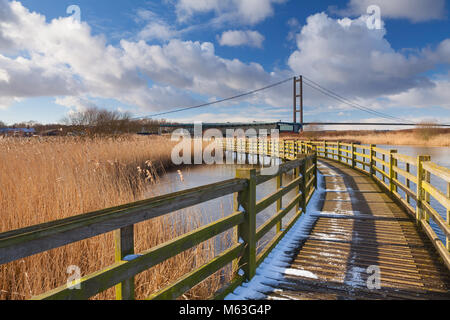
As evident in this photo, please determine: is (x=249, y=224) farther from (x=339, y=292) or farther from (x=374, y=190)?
(x=374, y=190)

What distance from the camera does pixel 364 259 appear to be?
13.0 feet

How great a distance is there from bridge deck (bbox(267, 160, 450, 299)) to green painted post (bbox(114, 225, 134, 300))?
160cm

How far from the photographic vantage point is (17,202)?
475 centimetres

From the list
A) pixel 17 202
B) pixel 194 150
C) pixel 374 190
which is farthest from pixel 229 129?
pixel 17 202

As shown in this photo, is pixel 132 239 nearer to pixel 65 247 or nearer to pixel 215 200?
pixel 65 247

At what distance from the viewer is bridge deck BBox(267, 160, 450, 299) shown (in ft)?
10.3

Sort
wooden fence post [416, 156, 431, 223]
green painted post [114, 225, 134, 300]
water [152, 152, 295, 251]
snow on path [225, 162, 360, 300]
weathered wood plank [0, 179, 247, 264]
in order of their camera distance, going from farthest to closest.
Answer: water [152, 152, 295, 251], wooden fence post [416, 156, 431, 223], snow on path [225, 162, 360, 300], green painted post [114, 225, 134, 300], weathered wood plank [0, 179, 247, 264]

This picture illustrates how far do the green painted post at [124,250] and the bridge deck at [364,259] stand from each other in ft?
5.26

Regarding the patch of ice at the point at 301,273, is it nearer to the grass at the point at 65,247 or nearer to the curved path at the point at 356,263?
the curved path at the point at 356,263

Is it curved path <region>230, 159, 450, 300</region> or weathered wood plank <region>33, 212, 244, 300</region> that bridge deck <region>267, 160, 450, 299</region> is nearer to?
curved path <region>230, 159, 450, 300</region>

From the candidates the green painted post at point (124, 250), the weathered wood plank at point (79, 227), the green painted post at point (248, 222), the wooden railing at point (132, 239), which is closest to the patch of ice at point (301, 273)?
the wooden railing at point (132, 239)

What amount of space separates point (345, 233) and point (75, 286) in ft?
14.7
